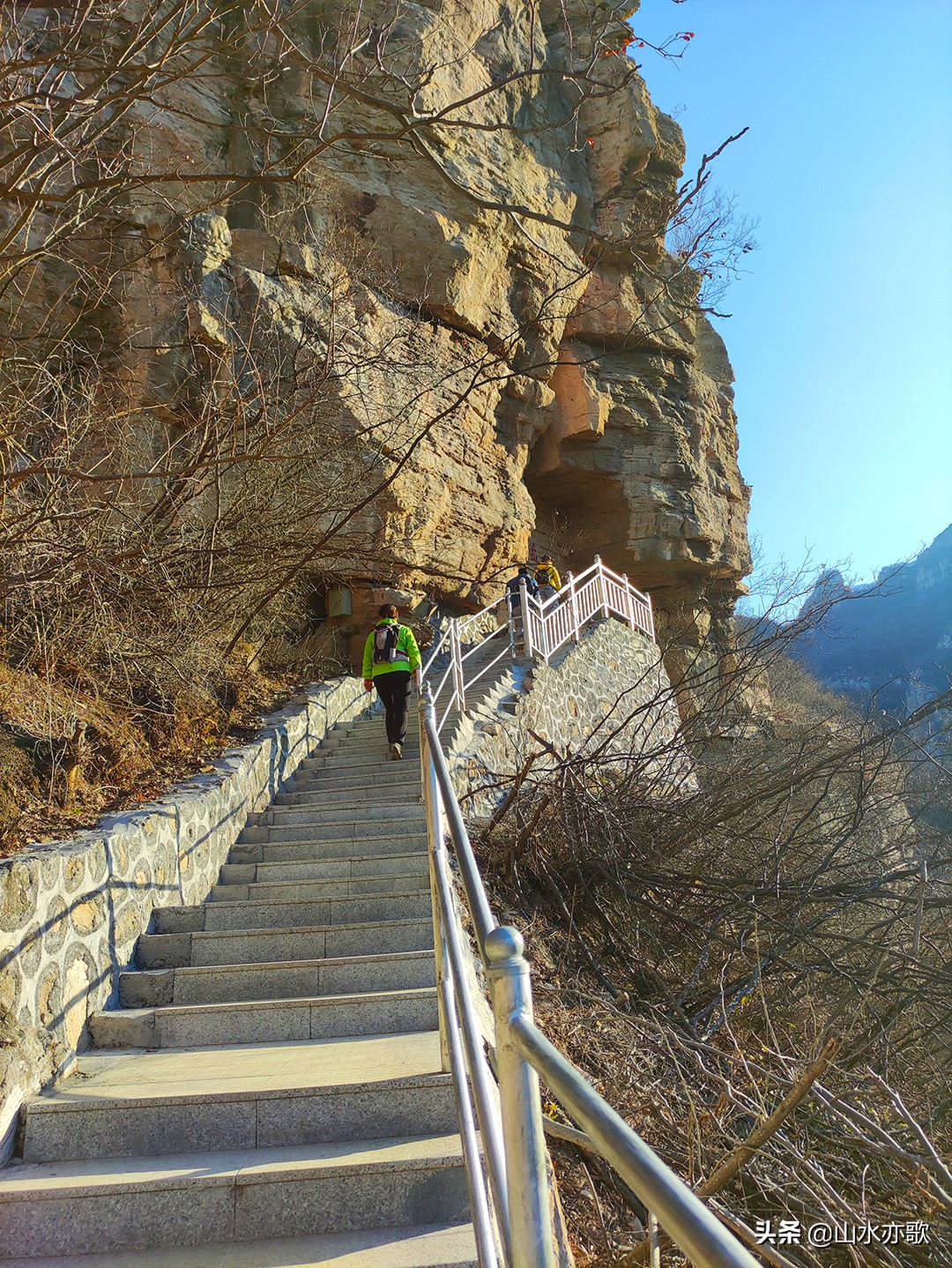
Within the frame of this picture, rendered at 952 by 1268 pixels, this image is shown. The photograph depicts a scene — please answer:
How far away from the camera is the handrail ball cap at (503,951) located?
1.13 metres

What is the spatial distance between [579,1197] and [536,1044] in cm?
249

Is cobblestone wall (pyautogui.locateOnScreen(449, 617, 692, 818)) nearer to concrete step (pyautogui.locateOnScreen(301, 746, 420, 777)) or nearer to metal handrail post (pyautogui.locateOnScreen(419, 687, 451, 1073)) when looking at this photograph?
concrete step (pyautogui.locateOnScreen(301, 746, 420, 777))

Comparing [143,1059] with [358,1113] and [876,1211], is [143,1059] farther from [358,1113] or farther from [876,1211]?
[876,1211]

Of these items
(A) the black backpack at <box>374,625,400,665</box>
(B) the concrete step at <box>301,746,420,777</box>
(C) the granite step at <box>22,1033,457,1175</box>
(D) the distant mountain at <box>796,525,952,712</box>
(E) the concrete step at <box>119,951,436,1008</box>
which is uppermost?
(D) the distant mountain at <box>796,525,952,712</box>

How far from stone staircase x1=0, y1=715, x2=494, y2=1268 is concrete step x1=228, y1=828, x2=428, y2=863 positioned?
0.68 meters

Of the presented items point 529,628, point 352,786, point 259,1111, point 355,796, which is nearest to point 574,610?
point 529,628

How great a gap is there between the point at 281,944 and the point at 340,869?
818mm

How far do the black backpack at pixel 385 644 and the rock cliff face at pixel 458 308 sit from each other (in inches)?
23.3

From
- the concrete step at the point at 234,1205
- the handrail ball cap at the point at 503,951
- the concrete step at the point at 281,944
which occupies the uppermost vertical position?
the handrail ball cap at the point at 503,951

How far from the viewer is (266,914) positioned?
4473 millimetres

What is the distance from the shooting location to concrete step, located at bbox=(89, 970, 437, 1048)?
3.46m


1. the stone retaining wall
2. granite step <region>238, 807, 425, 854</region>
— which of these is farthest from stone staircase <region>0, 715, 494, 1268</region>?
granite step <region>238, 807, 425, 854</region>

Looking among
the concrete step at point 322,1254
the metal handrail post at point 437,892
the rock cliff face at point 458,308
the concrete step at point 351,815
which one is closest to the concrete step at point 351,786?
the concrete step at point 351,815

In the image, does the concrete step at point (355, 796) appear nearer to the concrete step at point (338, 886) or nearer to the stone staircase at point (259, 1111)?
the concrete step at point (338, 886)
